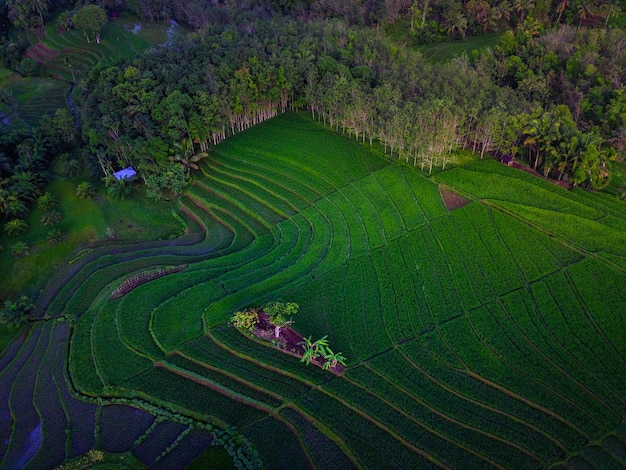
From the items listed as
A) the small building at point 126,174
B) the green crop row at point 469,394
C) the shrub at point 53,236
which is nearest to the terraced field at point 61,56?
the small building at point 126,174

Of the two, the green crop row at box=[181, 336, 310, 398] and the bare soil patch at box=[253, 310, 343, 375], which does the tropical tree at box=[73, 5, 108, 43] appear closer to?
the green crop row at box=[181, 336, 310, 398]

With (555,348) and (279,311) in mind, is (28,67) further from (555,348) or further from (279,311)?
(555,348)

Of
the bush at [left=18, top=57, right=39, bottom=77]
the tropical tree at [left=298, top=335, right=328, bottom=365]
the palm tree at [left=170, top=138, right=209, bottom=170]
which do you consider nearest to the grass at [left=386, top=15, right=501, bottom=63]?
the palm tree at [left=170, top=138, right=209, bottom=170]

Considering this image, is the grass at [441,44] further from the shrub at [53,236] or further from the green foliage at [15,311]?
the green foliage at [15,311]

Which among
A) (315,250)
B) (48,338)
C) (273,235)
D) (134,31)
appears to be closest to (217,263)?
(273,235)

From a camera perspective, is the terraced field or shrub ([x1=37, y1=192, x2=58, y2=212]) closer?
shrub ([x1=37, y1=192, x2=58, y2=212])

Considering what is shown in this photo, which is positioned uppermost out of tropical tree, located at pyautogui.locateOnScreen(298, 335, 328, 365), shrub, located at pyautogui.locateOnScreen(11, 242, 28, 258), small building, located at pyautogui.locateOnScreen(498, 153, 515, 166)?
small building, located at pyautogui.locateOnScreen(498, 153, 515, 166)
